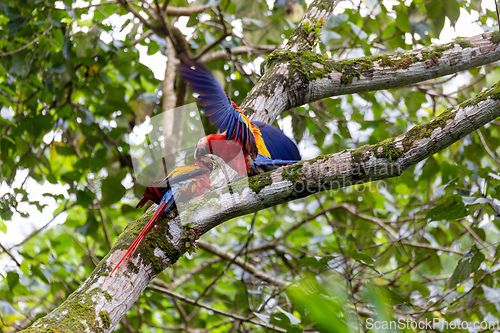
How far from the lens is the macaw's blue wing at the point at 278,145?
8.48 feet

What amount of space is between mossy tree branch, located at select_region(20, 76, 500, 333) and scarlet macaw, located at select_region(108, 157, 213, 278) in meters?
0.04

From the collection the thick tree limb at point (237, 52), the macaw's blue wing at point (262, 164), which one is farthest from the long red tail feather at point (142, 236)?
the thick tree limb at point (237, 52)

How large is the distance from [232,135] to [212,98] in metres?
0.26

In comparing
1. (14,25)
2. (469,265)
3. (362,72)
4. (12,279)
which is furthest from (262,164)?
(14,25)

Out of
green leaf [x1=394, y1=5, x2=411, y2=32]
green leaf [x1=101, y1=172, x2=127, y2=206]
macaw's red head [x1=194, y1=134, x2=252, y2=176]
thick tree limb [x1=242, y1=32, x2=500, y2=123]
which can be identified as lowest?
macaw's red head [x1=194, y1=134, x2=252, y2=176]

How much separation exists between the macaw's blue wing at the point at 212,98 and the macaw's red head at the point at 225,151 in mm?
139

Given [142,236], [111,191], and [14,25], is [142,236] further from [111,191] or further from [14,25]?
[14,25]

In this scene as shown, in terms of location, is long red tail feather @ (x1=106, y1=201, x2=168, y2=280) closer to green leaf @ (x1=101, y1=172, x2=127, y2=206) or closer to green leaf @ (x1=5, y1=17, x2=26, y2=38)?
green leaf @ (x1=101, y1=172, x2=127, y2=206)

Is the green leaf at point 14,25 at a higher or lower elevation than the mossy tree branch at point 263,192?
higher

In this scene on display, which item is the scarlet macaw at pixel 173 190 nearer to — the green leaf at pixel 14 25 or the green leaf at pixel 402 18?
the green leaf at pixel 14 25

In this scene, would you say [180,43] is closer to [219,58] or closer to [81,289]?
[219,58]

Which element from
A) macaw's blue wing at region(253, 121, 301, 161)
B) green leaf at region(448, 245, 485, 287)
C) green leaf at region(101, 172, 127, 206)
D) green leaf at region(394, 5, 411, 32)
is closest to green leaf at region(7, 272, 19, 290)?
green leaf at region(101, 172, 127, 206)

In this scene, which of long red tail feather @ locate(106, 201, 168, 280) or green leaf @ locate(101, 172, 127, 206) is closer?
long red tail feather @ locate(106, 201, 168, 280)

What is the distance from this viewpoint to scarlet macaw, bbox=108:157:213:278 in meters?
1.77
